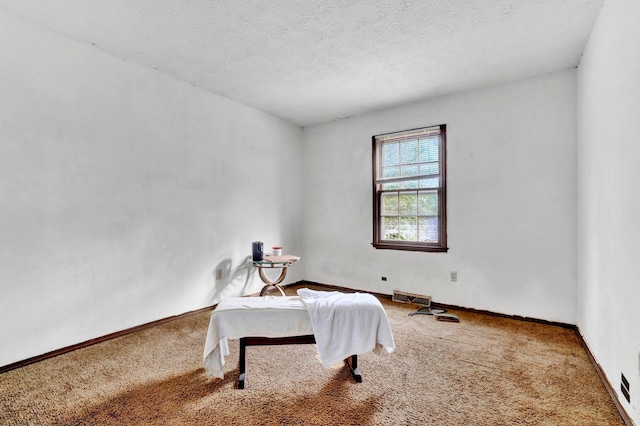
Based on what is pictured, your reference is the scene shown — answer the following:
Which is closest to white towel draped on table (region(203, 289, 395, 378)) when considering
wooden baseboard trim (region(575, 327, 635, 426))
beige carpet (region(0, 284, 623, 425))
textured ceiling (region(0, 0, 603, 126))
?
beige carpet (region(0, 284, 623, 425))

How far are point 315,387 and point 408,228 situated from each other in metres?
2.78

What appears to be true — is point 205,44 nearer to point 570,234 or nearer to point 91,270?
point 91,270

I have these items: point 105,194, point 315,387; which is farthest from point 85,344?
point 315,387

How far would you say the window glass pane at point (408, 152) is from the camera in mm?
4367

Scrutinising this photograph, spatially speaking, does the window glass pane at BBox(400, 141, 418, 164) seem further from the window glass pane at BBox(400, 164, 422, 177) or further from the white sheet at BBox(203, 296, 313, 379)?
the white sheet at BBox(203, 296, 313, 379)

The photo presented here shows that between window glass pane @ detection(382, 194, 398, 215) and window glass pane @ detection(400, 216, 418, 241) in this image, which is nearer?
window glass pane @ detection(400, 216, 418, 241)

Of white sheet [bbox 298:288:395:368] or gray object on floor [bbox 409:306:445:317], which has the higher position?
white sheet [bbox 298:288:395:368]

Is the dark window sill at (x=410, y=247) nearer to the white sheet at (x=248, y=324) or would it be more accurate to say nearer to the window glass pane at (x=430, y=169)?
the window glass pane at (x=430, y=169)

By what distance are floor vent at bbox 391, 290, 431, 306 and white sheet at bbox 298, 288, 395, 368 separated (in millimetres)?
2067

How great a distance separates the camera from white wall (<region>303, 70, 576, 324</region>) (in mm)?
3342

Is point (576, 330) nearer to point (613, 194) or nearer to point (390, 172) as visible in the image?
point (613, 194)

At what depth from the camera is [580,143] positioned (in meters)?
3.11

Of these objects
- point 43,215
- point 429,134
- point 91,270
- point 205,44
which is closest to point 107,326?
point 91,270

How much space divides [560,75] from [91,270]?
5.13 metres
